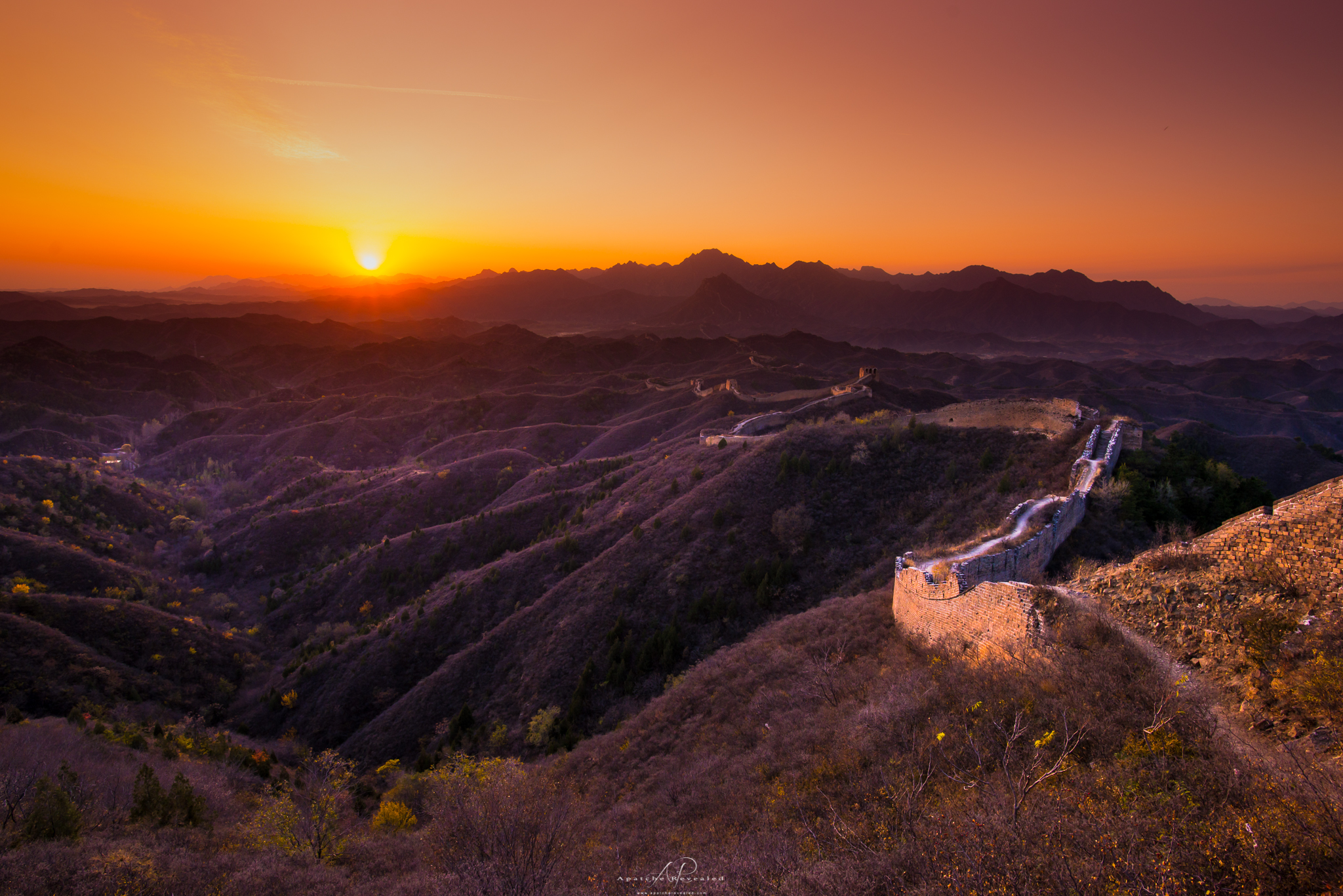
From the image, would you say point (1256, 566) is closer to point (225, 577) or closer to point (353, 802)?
point (353, 802)

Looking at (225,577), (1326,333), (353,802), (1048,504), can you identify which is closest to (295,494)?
(225,577)

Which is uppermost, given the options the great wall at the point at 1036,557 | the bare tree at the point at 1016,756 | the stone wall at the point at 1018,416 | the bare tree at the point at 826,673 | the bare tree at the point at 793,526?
A: the stone wall at the point at 1018,416

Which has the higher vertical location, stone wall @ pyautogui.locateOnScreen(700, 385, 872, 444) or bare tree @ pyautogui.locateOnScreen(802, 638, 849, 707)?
stone wall @ pyautogui.locateOnScreen(700, 385, 872, 444)

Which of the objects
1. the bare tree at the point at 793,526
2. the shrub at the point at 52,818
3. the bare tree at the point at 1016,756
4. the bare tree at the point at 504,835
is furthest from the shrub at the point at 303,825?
the bare tree at the point at 793,526

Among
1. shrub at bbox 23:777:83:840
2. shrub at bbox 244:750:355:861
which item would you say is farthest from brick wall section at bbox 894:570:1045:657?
shrub at bbox 23:777:83:840

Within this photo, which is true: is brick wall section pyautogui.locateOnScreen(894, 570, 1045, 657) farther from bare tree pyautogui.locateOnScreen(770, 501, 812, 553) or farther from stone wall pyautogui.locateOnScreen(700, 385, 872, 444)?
stone wall pyautogui.locateOnScreen(700, 385, 872, 444)

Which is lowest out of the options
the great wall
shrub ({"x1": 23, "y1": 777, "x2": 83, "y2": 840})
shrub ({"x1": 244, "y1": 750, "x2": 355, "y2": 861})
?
shrub ({"x1": 244, "y1": 750, "x2": 355, "y2": 861})

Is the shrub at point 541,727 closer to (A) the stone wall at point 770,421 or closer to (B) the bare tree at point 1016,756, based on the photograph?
(B) the bare tree at point 1016,756

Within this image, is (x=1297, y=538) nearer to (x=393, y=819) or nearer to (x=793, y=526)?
(x=793, y=526)

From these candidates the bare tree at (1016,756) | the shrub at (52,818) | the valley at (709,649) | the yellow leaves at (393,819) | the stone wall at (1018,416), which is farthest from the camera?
the stone wall at (1018,416)
